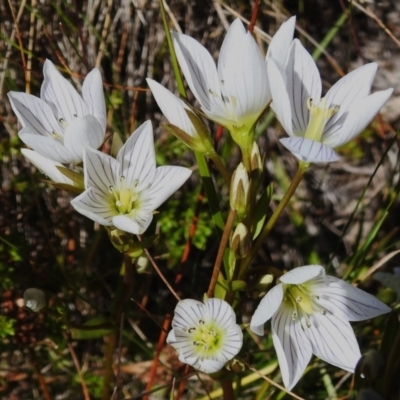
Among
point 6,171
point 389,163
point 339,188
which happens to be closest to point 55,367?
point 6,171

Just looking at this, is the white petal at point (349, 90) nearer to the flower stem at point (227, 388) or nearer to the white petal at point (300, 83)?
the white petal at point (300, 83)

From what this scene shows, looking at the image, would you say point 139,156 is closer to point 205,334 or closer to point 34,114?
point 34,114

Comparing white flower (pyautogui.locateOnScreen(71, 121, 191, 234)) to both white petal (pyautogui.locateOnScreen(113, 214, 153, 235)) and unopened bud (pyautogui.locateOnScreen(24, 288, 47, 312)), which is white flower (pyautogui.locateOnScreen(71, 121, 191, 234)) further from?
unopened bud (pyautogui.locateOnScreen(24, 288, 47, 312))

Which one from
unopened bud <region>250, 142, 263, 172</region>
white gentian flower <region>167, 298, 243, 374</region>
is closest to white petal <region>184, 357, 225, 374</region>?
white gentian flower <region>167, 298, 243, 374</region>

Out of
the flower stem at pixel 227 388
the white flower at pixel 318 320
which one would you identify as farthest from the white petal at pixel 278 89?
the flower stem at pixel 227 388

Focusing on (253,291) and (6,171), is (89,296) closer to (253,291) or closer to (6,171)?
(6,171)

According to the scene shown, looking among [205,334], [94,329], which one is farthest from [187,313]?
[94,329]
